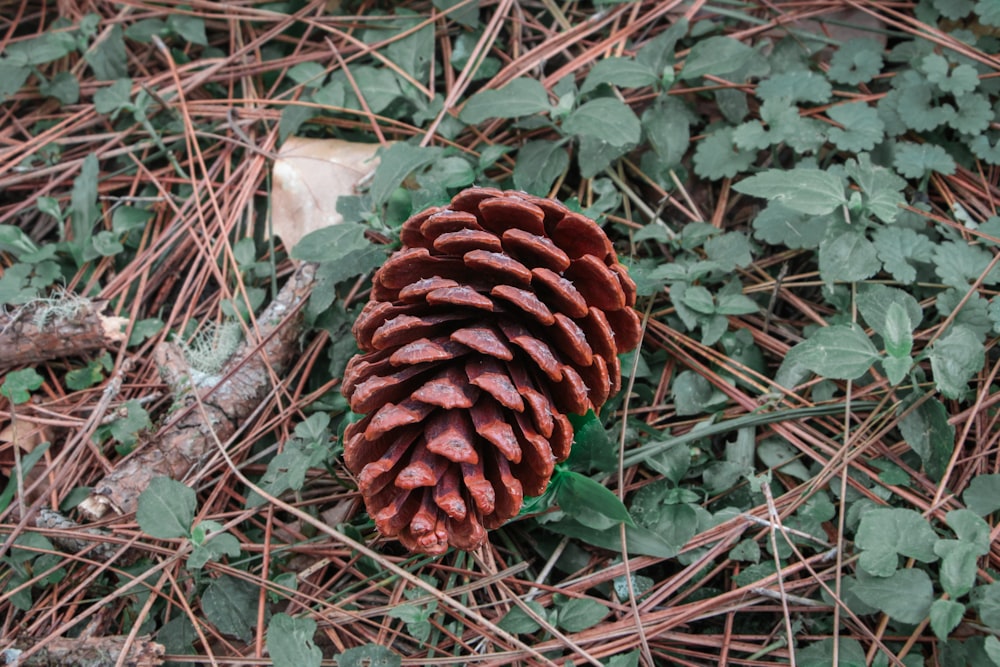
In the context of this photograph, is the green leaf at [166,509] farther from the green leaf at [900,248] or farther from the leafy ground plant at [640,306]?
the green leaf at [900,248]

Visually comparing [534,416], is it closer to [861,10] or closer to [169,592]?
[169,592]

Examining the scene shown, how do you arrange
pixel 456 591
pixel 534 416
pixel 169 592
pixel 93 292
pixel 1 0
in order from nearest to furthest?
pixel 534 416 → pixel 456 591 → pixel 169 592 → pixel 93 292 → pixel 1 0

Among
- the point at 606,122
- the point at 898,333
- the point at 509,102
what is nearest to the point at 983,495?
the point at 898,333

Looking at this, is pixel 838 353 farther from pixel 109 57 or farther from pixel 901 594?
pixel 109 57

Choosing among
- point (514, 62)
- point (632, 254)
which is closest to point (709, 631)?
point (632, 254)

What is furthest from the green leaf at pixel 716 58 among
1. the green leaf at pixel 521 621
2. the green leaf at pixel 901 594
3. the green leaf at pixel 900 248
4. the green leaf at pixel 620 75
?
the green leaf at pixel 521 621

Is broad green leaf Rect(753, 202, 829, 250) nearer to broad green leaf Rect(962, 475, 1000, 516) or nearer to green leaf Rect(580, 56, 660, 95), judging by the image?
green leaf Rect(580, 56, 660, 95)

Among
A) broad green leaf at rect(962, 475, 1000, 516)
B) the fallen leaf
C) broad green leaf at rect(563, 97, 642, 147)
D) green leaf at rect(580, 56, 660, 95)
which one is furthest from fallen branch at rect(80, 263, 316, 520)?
broad green leaf at rect(962, 475, 1000, 516)
